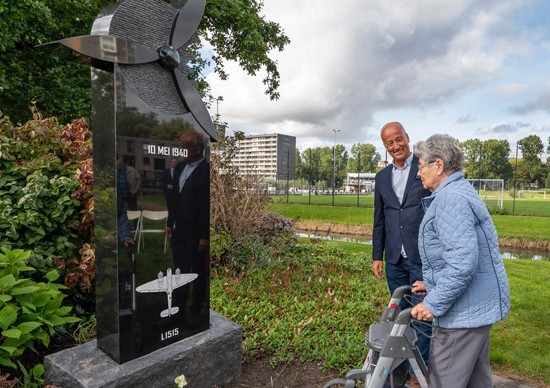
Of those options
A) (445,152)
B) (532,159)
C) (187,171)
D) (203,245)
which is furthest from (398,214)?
(532,159)

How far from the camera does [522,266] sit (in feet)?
25.0

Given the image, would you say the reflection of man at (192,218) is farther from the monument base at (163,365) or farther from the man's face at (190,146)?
the monument base at (163,365)

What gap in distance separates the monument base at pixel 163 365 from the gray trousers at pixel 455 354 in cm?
150

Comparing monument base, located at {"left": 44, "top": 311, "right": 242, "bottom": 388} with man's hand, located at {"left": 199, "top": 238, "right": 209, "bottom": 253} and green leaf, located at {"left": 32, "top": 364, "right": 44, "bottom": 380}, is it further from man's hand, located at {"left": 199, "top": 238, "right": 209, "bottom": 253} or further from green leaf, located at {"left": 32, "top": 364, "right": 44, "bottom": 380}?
man's hand, located at {"left": 199, "top": 238, "right": 209, "bottom": 253}

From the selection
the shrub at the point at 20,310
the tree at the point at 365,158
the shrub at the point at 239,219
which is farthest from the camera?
the tree at the point at 365,158

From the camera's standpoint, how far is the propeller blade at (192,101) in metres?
2.67

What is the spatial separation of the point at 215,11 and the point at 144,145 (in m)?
8.45

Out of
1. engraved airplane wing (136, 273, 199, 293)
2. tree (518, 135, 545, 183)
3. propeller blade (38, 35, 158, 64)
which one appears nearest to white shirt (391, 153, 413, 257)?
engraved airplane wing (136, 273, 199, 293)

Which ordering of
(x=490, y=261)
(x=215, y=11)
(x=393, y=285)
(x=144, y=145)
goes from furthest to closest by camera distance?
(x=215, y=11) < (x=393, y=285) < (x=144, y=145) < (x=490, y=261)

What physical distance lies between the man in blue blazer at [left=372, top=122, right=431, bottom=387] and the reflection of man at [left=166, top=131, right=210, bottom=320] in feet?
4.73

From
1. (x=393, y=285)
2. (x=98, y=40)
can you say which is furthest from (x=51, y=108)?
(x=393, y=285)

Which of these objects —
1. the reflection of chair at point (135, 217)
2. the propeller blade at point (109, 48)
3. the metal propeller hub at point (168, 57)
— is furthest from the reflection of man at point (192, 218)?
the propeller blade at point (109, 48)

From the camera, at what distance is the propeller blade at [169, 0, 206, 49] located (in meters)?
2.69

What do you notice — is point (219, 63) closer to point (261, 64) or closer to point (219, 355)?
point (261, 64)
